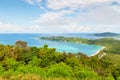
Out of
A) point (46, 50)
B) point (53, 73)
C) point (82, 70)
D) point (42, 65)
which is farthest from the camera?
point (46, 50)

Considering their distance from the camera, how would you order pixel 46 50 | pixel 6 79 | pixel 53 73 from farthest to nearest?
pixel 46 50 → pixel 53 73 → pixel 6 79

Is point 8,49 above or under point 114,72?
above

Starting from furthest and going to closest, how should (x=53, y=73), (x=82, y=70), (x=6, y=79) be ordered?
1. (x=82, y=70)
2. (x=53, y=73)
3. (x=6, y=79)

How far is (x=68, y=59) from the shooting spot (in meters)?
13.3

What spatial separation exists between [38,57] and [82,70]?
349 cm

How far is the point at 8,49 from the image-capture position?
13.9 meters

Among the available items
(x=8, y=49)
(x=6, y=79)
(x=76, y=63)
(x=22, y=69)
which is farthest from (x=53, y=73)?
(x=8, y=49)

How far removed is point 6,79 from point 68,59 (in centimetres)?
660

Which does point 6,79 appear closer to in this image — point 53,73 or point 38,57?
point 53,73

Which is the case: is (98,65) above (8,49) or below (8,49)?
below

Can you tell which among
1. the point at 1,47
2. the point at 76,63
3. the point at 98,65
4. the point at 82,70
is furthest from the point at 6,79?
the point at 98,65

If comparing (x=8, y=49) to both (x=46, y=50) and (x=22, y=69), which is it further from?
(x=22, y=69)

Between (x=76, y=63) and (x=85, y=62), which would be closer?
(x=76, y=63)

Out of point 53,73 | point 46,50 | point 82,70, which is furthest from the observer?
point 46,50
